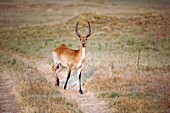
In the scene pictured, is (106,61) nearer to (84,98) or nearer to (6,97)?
(84,98)

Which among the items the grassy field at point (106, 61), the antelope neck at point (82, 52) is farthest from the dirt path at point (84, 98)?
the antelope neck at point (82, 52)

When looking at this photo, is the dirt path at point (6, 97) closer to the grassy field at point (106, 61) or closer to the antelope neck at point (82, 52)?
the grassy field at point (106, 61)

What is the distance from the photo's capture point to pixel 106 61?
19.4 meters

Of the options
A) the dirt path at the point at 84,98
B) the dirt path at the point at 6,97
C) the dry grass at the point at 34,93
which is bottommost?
the dirt path at the point at 84,98

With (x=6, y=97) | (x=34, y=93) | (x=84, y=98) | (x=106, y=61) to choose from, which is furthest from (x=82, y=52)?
(x=106, y=61)

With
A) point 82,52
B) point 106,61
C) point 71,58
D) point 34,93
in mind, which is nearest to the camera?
point 34,93

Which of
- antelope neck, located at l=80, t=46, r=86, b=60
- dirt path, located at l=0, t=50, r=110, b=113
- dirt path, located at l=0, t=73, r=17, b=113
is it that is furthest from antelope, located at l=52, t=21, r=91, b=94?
dirt path, located at l=0, t=73, r=17, b=113

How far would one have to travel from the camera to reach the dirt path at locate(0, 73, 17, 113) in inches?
450

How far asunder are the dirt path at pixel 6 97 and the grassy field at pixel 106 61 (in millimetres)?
230

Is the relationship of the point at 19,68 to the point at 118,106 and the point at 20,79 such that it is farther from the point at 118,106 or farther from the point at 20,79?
the point at 118,106

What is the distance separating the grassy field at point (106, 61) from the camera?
464 inches

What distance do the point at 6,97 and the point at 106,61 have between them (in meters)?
7.52

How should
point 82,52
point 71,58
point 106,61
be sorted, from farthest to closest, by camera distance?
point 106,61 → point 71,58 → point 82,52

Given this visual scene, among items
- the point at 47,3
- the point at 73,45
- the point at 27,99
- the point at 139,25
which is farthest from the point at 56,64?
the point at 47,3
